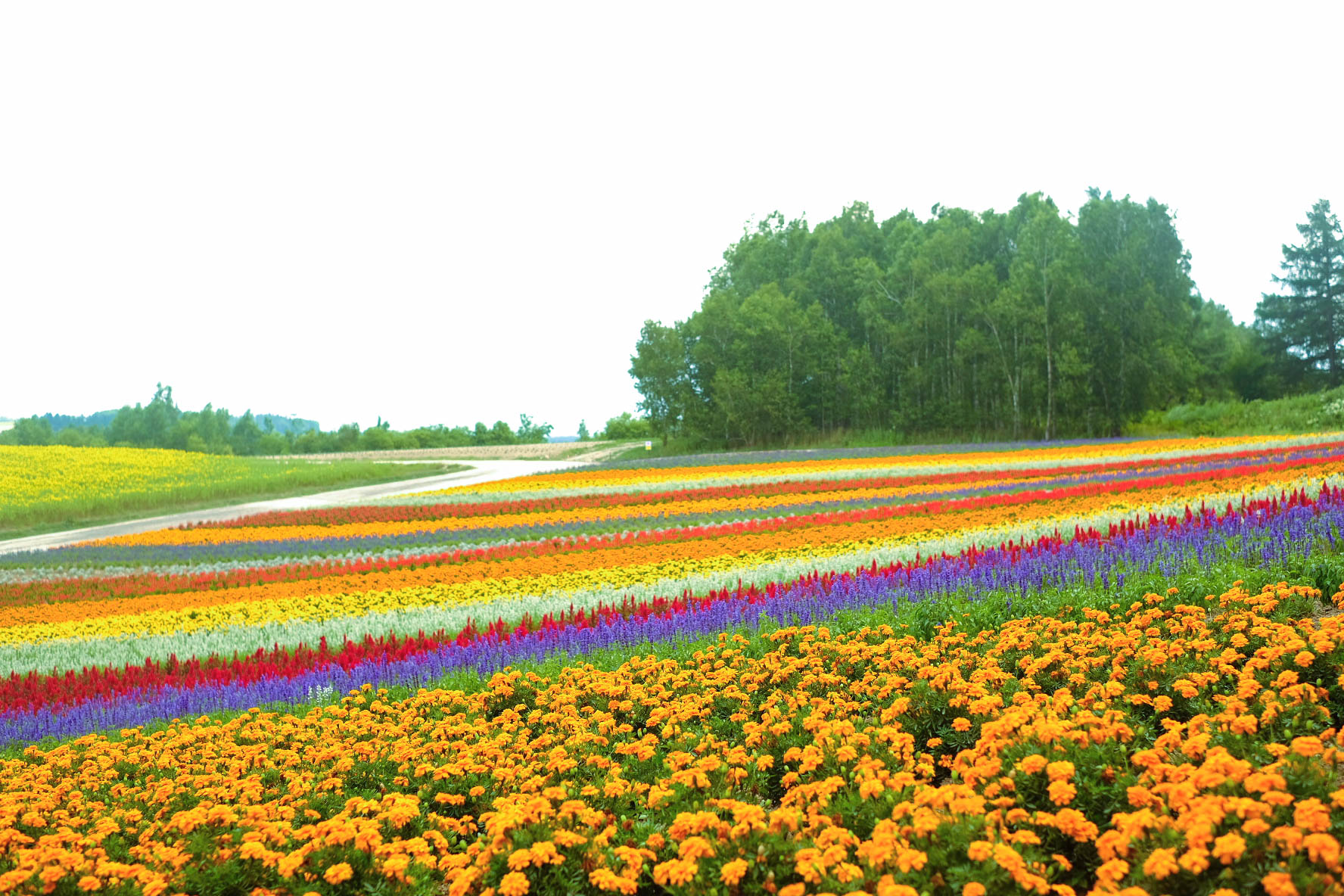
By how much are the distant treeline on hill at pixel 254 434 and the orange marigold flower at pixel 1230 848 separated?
97306 mm

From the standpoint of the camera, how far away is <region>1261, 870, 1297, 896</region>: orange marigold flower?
279 cm

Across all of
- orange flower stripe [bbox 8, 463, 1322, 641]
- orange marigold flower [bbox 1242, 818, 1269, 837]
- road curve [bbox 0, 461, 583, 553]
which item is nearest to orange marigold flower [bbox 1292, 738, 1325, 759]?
orange marigold flower [bbox 1242, 818, 1269, 837]

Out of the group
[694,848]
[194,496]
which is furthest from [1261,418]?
[194,496]

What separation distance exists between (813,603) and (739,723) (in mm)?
3083

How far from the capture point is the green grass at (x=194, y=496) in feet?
96.0

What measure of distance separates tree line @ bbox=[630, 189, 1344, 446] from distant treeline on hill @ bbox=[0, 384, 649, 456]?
39.4 m

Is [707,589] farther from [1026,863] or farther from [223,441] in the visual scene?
[223,441]

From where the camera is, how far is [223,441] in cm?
10488

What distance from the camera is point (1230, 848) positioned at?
291cm

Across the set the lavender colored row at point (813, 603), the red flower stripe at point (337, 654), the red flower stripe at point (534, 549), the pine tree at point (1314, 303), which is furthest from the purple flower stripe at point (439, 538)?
the pine tree at point (1314, 303)

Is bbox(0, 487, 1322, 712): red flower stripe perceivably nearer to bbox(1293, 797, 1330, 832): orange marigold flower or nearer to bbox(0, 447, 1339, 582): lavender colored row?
bbox(1293, 797, 1330, 832): orange marigold flower

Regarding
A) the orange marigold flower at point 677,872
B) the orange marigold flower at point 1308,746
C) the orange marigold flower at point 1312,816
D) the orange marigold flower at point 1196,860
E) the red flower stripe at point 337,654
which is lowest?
the red flower stripe at point 337,654

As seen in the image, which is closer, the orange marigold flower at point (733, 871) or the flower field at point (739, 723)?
the orange marigold flower at point (733, 871)

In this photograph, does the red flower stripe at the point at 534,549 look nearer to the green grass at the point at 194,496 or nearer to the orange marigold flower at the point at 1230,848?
the orange marigold flower at the point at 1230,848
